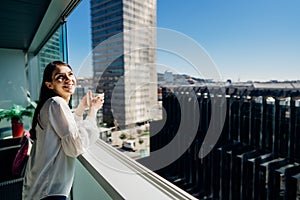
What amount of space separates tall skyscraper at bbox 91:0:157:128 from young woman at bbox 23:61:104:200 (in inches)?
13.8

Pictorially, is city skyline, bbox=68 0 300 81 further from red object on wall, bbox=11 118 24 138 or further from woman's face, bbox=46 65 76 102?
red object on wall, bbox=11 118 24 138

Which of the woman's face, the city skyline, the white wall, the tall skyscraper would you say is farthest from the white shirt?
the white wall

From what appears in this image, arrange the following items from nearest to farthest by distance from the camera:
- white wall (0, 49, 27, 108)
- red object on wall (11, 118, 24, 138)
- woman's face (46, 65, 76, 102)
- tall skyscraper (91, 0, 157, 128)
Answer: woman's face (46, 65, 76, 102), tall skyscraper (91, 0, 157, 128), red object on wall (11, 118, 24, 138), white wall (0, 49, 27, 108)

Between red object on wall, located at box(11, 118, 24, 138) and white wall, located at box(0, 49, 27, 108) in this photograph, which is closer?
red object on wall, located at box(11, 118, 24, 138)

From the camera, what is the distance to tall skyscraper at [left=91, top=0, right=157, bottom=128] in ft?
3.51

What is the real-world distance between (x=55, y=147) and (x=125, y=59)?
65 centimetres

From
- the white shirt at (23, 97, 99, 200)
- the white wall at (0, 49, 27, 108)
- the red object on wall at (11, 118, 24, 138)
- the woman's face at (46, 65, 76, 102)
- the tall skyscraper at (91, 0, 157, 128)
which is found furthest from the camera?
the white wall at (0, 49, 27, 108)

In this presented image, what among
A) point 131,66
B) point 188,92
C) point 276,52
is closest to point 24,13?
point 131,66

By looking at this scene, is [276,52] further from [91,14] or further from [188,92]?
[91,14]

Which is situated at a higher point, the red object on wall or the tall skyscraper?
the tall skyscraper

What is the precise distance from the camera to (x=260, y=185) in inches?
140

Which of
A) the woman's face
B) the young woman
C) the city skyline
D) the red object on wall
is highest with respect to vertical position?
the city skyline

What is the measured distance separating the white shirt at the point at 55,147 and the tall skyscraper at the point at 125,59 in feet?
1.27

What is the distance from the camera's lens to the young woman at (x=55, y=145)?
762 mm
